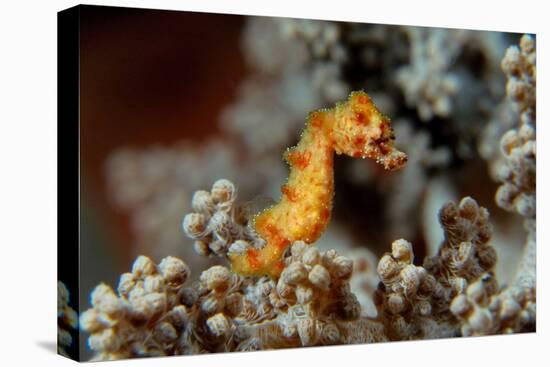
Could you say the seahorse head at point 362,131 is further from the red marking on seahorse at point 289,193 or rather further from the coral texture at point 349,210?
the red marking on seahorse at point 289,193

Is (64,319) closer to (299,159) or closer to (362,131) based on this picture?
(299,159)

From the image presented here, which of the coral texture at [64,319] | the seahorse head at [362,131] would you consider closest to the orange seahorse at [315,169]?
the seahorse head at [362,131]

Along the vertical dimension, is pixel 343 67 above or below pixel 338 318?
above

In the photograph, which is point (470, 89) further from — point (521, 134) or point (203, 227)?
point (203, 227)

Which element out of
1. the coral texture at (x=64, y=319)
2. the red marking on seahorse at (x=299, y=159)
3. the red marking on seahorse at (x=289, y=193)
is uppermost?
the red marking on seahorse at (x=299, y=159)

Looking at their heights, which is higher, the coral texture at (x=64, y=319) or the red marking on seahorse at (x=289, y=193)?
the red marking on seahorse at (x=289, y=193)

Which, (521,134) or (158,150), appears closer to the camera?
(158,150)

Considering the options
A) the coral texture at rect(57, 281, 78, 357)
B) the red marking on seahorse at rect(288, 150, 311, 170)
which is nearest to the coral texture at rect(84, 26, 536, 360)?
the red marking on seahorse at rect(288, 150, 311, 170)

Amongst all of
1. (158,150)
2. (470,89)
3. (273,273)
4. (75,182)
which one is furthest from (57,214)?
(470,89)

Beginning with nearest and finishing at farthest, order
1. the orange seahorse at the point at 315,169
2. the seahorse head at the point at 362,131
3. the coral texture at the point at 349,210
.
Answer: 1. the coral texture at the point at 349,210
2. the orange seahorse at the point at 315,169
3. the seahorse head at the point at 362,131
